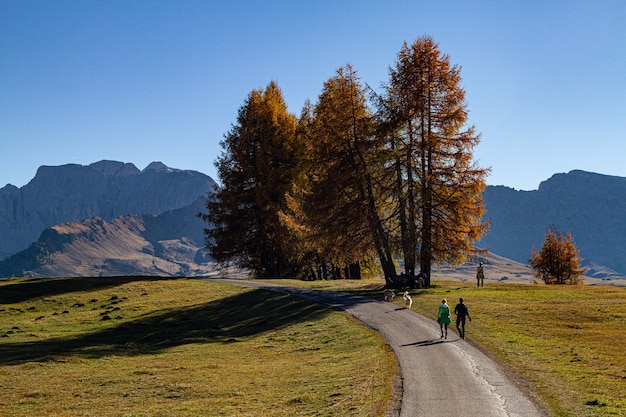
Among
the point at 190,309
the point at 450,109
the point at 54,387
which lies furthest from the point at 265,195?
the point at 54,387

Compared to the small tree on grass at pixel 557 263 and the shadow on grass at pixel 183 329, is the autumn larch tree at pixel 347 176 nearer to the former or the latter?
the shadow on grass at pixel 183 329

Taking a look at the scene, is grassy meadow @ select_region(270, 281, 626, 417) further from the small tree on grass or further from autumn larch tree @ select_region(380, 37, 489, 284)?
the small tree on grass

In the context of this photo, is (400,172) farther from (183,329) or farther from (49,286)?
(49,286)

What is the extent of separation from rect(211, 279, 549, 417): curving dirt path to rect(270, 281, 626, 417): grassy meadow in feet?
2.74

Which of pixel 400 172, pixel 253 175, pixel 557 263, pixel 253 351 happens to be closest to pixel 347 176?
pixel 400 172

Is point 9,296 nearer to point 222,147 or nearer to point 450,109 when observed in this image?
point 222,147

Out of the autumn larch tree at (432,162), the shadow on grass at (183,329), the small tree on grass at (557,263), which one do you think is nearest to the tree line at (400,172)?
the autumn larch tree at (432,162)

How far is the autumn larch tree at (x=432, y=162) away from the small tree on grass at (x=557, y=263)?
Result: 38745mm

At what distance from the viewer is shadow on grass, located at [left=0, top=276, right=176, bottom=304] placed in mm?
46031

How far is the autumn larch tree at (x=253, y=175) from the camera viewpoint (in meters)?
56.0

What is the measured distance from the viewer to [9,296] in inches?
1804

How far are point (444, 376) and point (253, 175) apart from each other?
39772 millimetres

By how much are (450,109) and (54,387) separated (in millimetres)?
32112

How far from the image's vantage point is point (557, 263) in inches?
2943
